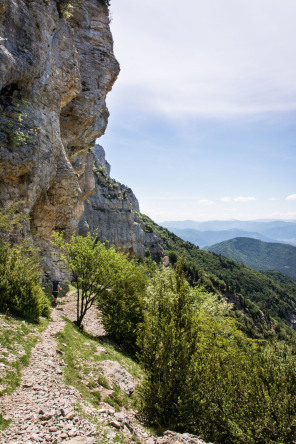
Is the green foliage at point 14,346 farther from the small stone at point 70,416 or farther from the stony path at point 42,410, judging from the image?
the small stone at point 70,416

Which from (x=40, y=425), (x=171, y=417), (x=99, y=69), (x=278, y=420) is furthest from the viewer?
(x=99, y=69)

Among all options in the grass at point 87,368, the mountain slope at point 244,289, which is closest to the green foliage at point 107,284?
the grass at point 87,368

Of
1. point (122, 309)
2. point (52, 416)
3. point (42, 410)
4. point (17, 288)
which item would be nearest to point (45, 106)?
point (17, 288)

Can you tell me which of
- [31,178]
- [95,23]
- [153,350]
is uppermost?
[95,23]

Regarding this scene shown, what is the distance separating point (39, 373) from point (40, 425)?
3369 mm

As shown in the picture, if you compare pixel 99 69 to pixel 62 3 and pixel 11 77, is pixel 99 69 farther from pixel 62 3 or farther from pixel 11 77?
pixel 11 77

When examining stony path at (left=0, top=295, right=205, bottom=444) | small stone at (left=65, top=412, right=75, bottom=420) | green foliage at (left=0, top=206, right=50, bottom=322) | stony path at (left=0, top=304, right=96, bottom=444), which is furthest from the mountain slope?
small stone at (left=65, top=412, right=75, bottom=420)

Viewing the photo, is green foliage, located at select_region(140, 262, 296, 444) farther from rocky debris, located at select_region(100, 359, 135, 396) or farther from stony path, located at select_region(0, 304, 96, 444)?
stony path, located at select_region(0, 304, 96, 444)

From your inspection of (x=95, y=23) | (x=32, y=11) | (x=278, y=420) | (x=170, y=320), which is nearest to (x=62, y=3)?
(x=32, y=11)

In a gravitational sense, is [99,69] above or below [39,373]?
above

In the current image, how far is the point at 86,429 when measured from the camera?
744 centimetres

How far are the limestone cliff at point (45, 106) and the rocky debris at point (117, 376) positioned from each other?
15687 millimetres

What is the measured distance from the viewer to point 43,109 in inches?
1037

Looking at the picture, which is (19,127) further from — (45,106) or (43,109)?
(45,106)
